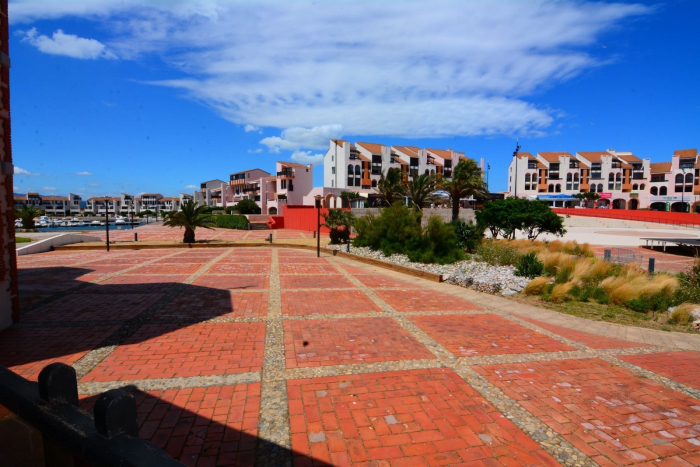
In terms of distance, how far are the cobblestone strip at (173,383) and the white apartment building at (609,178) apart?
79.9m

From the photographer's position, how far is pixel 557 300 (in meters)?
9.60

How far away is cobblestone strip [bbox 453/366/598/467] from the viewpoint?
3.67 meters

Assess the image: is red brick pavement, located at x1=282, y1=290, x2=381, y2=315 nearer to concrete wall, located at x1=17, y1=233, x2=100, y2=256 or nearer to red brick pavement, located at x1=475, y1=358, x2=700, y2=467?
red brick pavement, located at x1=475, y1=358, x2=700, y2=467

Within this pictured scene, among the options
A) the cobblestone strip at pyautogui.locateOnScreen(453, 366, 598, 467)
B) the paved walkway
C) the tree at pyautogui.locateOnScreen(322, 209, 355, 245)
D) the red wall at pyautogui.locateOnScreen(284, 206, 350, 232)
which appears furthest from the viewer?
the red wall at pyautogui.locateOnScreen(284, 206, 350, 232)

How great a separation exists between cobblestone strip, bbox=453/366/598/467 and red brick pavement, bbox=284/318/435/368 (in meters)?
0.99

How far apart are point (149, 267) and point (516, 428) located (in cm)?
1368

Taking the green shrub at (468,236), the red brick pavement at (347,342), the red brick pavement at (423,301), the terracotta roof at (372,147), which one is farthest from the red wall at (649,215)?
the red brick pavement at (347,342)

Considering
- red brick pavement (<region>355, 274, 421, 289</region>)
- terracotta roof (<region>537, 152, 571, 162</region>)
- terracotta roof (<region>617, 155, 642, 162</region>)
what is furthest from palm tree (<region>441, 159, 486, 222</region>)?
terracotta roof (<region>617, 155, 642, 162</region>)

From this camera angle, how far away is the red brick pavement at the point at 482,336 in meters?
6.33

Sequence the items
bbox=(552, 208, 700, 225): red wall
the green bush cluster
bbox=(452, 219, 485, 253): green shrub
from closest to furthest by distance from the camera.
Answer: the green bush cluster < bbox=(452, 219, 485, 253): green shrub < bbox=(552, 208, 700, 225): red wall

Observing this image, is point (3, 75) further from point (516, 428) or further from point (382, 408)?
point (516, 428)

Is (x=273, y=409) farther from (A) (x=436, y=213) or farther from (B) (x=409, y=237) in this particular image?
(A) (x=436, y=213)

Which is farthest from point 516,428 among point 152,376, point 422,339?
point 152,376

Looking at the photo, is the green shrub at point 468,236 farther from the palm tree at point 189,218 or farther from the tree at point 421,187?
the tree at point 421,187
